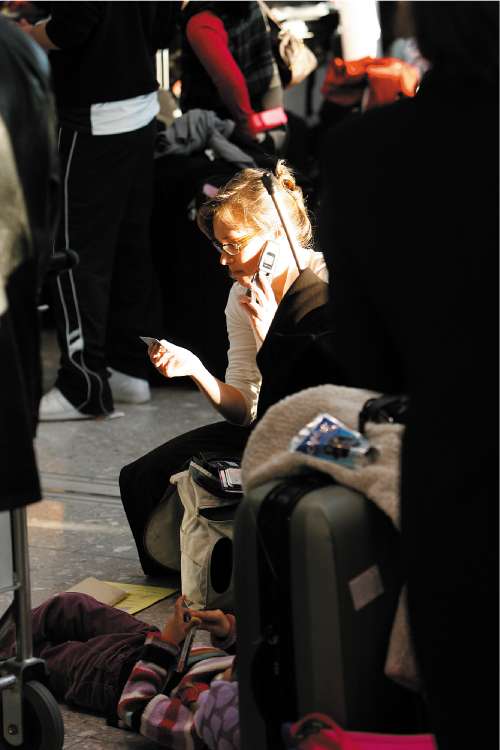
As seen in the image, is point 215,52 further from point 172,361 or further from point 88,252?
point 172,361

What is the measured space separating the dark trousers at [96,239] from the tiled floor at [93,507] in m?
0.24

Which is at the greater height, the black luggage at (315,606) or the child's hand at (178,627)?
the black luggage at (315,606)

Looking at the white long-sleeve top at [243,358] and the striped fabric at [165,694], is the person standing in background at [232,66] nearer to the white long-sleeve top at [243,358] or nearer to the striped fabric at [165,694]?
the white long-sleeve top at [243,358]

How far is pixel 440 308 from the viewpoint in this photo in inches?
59.7

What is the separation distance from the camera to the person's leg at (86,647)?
2488 mm

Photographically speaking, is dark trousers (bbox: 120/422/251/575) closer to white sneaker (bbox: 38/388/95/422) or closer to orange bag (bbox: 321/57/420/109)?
white sneaker (bbox: 38/388/95/422)

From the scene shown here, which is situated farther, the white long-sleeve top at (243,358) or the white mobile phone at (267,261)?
the white long-sleeve top at (243,358)

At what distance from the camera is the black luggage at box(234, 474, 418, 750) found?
181 cm

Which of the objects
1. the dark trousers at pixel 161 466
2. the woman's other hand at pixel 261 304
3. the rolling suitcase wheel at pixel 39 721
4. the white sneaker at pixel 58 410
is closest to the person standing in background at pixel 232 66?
the white sneaker at pixel 58 410

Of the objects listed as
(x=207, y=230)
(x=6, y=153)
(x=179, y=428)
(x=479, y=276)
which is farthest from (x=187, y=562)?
(x=179, y=428)

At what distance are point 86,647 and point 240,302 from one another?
0.87 meters

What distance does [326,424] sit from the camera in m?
1.91

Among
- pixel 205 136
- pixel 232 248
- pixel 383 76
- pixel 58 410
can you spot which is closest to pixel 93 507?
pixel 58 410

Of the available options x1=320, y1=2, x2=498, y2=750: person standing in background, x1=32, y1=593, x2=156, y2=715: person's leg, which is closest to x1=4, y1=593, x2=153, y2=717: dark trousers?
x1=32, y1=593, x2=156, y2=715: person's leg
